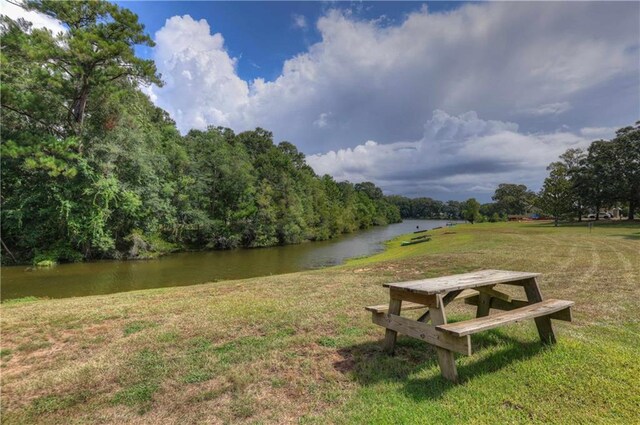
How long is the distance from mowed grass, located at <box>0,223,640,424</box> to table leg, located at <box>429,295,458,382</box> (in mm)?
128

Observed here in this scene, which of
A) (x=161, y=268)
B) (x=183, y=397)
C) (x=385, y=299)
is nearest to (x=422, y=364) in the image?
(x=183, y=397)

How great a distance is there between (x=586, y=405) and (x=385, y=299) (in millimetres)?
4057

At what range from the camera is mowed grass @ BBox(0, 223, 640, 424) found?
9.20 feet

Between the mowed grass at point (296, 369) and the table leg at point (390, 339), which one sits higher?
the table leg at point (390, 339)

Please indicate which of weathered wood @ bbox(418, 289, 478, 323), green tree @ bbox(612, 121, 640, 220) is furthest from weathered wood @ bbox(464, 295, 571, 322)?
green tree @ bbox(612, 121, 640, 220)

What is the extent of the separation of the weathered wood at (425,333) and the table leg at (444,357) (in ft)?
0.32

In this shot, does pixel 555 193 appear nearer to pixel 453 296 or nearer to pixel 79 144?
pixel 453 296

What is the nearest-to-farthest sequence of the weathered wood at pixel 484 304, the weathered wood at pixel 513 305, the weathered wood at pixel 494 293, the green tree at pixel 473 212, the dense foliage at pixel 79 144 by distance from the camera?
1. the weathered wood at pixel 513 305
2. the weathered wood at pixel 494 293
3. the weathered wood at pixel 484 304
4. the dense foliage at pixel 79 144
5. the green tree at pixel 473 212

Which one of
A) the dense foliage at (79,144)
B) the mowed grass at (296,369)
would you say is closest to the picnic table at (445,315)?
the mowed grass at (296,369)

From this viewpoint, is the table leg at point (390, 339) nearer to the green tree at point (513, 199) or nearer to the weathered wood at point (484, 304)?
the weathered wood at point (484, 304)

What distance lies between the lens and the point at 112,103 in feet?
63.2

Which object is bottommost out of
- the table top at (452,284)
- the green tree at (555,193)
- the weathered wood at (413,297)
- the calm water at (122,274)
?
Result: the calm water at (122,274)

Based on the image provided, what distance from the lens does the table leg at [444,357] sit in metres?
3.16

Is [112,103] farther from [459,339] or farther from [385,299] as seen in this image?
[459,339]
